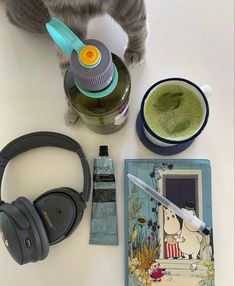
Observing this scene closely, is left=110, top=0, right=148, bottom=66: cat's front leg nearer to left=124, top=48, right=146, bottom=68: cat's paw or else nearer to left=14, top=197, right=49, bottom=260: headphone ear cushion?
left=124, top=48, right=146, bottom=68: cat's paw

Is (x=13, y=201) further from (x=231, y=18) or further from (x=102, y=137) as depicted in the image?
(x=231, y=18)

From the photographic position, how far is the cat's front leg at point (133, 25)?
55 cm

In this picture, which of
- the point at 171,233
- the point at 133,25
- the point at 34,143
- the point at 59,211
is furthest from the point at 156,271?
the point at 133,25

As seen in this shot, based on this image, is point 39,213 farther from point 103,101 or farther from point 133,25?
point 133,25

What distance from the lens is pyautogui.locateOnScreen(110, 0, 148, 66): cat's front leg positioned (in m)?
0.55

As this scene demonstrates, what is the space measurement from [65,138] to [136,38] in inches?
7.8

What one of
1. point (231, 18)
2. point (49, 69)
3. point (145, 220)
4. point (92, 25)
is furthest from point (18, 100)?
point (231, 18)

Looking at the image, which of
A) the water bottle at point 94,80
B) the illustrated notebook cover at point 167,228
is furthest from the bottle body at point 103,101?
the illustrated notebook cover at point 167,228

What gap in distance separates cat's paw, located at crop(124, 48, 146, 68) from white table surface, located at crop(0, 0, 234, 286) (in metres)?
0.01

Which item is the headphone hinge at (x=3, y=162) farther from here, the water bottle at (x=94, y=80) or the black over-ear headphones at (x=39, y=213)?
the water bottle at (x=94, y=80)

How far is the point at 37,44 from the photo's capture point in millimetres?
672

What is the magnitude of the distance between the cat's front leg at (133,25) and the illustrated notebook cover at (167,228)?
17 centimetres

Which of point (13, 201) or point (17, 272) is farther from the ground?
point (13, 201)

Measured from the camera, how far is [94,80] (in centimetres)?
44
